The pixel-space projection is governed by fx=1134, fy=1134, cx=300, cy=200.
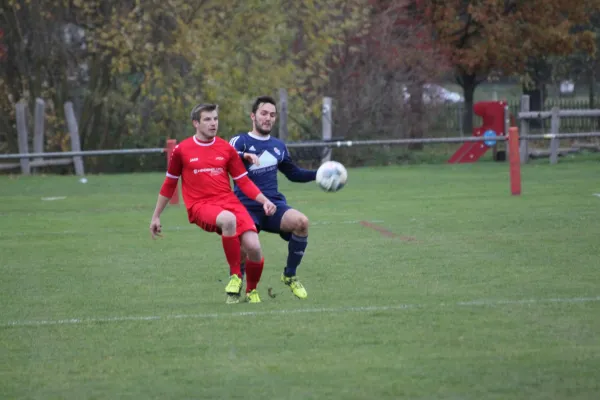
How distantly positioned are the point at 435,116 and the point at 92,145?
990cm

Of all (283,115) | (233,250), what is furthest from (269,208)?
(283,115)

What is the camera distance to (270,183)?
Result: 943cm

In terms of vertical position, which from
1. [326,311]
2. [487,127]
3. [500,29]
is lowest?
[326,311]

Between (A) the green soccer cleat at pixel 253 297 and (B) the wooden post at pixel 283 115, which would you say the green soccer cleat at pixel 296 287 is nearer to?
(A) the green soccer cleat at pixel 253 297

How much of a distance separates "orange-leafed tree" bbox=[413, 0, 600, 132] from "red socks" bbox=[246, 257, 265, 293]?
2572cm

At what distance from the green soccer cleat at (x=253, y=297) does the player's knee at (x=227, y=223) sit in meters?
0.51

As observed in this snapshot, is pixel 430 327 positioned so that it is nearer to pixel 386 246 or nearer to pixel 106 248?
pixel 386 246

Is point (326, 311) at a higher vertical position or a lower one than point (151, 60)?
lower

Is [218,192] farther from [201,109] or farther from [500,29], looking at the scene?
[500,29]

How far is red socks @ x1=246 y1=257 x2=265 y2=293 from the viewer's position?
8883mm

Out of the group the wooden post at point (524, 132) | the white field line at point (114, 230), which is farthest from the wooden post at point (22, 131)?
the white field line at point (114, 230)

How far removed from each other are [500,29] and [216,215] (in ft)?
87.8

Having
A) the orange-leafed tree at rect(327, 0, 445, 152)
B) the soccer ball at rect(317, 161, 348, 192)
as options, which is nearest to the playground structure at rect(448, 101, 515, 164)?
the orange-leafed tree at rect(327, 0, 445, 152)

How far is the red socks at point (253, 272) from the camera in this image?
8883 millimetres
